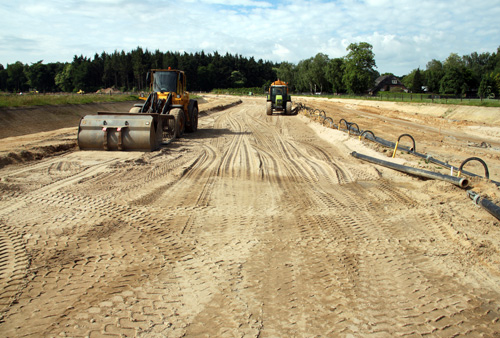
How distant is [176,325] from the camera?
3057mm

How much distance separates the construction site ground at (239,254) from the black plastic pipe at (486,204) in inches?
5.1

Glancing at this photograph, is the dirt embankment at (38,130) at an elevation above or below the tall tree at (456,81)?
below

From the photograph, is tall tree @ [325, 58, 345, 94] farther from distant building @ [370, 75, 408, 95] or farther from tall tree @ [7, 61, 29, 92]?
tall tree @ [7, 61, 29, 92]

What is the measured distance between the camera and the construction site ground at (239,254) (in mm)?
3164

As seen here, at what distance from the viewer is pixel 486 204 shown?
605 centimetres

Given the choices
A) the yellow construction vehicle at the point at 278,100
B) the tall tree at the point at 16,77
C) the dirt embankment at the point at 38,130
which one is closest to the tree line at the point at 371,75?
the yellow construction vehicle at the point at 278,100

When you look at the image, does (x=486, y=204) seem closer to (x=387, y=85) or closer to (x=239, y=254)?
(x=239, y=254)

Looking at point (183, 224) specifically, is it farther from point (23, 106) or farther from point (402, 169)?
point (23, 106)

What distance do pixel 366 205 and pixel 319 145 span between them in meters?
7.80

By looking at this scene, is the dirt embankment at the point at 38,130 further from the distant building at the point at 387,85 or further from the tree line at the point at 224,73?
the distant building at the point at 387,85

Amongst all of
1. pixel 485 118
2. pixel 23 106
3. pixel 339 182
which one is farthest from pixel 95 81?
pixel 339 182

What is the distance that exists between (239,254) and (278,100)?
2573 centimetres

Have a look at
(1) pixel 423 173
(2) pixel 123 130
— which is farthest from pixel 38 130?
(1) pixel 423 173

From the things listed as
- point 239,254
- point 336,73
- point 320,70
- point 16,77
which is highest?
point 320,70
